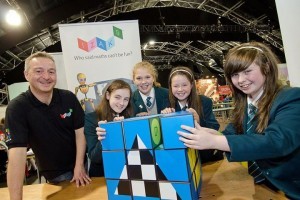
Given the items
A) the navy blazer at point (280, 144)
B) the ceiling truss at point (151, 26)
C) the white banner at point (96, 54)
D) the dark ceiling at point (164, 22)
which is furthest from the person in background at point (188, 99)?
the ceiling truss at point (151, 26)

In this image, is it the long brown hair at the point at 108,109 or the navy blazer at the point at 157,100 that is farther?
the navy blazer at the point at 157,100

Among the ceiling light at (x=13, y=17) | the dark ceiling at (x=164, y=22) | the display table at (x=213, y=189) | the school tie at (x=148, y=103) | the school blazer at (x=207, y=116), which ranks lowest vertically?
the display table at (x=213, y=189)

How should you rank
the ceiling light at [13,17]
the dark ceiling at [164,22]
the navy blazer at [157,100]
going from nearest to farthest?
1. the navy blazer at [157,100]
2. the ceiling light at [13,17]
3. the dark ceiling at [164,22]

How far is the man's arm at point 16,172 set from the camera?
58.1 inches

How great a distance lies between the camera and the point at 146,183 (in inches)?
42.8

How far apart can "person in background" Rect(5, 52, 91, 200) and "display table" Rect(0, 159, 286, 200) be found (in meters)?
0.13

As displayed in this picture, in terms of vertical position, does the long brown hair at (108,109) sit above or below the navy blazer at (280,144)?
above

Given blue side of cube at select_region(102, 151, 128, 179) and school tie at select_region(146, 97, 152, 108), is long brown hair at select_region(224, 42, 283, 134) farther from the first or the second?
school tie at select_region(146, 97, 152, 108)

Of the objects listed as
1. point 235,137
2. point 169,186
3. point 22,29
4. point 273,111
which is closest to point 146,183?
point 169,186

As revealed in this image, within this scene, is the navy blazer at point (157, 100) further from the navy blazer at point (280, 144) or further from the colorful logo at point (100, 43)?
the navy blazer at point (280, 144)

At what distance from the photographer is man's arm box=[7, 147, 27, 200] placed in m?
1.47

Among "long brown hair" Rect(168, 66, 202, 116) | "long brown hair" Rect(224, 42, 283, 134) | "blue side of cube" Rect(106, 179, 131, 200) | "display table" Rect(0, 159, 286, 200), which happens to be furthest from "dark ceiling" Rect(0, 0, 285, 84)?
"blue side of cube" Rect(106, 179, 131, 200)

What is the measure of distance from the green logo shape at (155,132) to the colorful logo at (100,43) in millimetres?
2511

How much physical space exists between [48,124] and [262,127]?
1.49 metres
